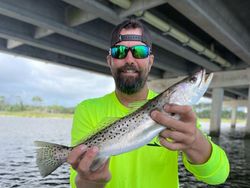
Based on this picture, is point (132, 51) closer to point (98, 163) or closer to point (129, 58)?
point (129, 58)

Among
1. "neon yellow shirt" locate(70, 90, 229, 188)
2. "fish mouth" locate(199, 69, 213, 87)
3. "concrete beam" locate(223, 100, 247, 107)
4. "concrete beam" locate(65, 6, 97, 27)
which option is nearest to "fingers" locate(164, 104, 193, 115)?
"fish mouth" locate(199, 69, 213, 87)

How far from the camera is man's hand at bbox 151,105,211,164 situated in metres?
2.59

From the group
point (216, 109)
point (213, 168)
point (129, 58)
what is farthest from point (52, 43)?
point (216, 109)

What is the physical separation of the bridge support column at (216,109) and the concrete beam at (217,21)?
51.7 feet

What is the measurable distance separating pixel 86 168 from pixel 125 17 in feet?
47.5

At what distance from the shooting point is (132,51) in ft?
11.8

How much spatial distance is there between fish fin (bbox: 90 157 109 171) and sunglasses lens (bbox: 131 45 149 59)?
1.33 m

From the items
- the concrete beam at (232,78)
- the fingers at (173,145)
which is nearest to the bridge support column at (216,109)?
the concrete beam at (232,78)

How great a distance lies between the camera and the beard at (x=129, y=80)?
3.59m

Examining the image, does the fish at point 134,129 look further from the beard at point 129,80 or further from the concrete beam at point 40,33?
the concrete beam at point 40,33

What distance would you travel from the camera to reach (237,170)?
646 inches

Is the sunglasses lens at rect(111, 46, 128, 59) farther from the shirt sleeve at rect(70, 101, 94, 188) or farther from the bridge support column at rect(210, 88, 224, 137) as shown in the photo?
the bridge support column at rect(210, 88, 224, 137)

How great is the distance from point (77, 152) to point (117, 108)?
935 mm

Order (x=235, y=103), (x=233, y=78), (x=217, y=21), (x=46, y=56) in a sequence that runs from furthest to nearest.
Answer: (x=235, y=103) → (x=233, y=78) → (x=46, y=56) → (x=217, y=21)
